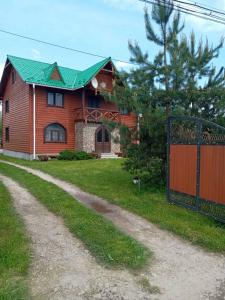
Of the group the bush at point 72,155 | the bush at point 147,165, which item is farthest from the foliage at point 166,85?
the bush at point 72,155

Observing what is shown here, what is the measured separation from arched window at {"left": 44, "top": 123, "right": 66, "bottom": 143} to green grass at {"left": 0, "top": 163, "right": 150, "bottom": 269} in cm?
A: 1325

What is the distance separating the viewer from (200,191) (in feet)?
22.5

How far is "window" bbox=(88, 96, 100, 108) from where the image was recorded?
948 inches

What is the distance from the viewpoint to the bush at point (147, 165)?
→ 9562 millimetres

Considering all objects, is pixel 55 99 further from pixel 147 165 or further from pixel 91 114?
pixel 147 165

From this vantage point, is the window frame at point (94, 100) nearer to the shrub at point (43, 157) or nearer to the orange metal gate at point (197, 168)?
the shrub at point (43, 157)

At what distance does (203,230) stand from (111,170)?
9255mm

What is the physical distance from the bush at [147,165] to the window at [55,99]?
1410 centimetres

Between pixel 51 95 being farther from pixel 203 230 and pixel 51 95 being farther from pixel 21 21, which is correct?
pixel 203 230

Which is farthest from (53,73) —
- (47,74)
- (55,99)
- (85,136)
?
(85,136)

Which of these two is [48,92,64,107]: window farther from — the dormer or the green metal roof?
the dormer

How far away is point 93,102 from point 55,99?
3432mm

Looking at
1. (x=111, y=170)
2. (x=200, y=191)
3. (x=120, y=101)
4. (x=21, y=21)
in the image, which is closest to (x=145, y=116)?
(x=120, y=101)

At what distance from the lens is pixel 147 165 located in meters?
9.55
